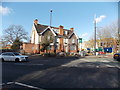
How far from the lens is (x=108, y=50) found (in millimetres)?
52406

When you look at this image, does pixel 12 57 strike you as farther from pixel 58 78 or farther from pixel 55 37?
pixel 55 37

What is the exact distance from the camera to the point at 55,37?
31375 millimetres

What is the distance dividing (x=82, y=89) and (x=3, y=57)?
46.2ft

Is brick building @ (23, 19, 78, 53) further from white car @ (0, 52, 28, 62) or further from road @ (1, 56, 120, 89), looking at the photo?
road @ (1, 56, 120, 89)

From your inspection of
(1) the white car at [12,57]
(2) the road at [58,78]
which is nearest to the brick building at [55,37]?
(1) the white car at [12,57]

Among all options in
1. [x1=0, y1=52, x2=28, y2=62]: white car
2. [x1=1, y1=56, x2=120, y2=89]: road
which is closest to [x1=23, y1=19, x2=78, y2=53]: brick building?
[x1=0, y1=52, x2=28, y2=62]: white car

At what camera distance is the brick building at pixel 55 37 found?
3195cm

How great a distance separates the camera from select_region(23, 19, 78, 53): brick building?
105ft

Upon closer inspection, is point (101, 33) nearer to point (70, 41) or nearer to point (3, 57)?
point (70, 41)

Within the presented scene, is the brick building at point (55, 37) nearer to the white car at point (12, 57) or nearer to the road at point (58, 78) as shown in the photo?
the white car at point (12, 57)

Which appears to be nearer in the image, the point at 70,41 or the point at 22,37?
the point at 70,41

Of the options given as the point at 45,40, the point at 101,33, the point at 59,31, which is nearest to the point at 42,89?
the point at 45,40

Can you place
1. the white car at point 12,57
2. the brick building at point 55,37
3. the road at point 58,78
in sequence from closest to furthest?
the road at point 58,78 → the white car at point 12,57 → the brick building at point 55,37

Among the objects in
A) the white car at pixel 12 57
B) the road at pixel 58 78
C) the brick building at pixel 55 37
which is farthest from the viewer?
the brick building at pixel 55 37
